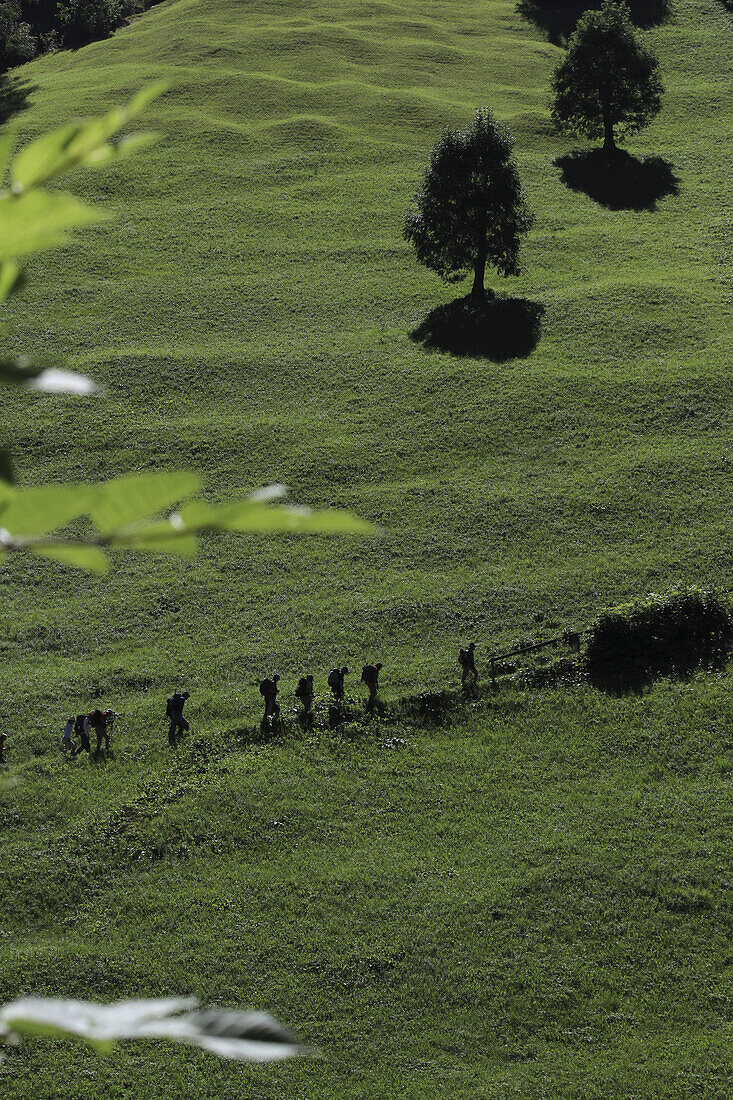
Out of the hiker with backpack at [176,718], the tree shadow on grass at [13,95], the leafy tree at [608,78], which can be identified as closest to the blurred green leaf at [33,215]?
the hiker with backpack at [176,718]

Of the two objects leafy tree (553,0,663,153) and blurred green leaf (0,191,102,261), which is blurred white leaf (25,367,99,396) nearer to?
blurred green leaf (0,191,102,261)

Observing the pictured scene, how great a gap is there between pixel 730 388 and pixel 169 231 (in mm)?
30078

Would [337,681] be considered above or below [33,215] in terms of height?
below

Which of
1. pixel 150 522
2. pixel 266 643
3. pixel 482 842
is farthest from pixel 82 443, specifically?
pixel 150 522

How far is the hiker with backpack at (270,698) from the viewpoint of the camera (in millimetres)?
22422

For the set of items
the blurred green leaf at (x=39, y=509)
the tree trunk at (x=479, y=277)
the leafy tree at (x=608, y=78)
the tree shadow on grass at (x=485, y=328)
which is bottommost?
the tree shadow on grass at (x=485, y=328)

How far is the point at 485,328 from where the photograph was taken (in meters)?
43.0

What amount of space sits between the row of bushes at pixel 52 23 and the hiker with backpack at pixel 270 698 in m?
72.1

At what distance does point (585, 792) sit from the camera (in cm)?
2042

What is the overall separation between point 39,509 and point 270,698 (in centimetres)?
2167

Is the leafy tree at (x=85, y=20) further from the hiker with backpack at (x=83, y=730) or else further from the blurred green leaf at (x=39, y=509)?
the blurred green leaf at (x=39, y=509)

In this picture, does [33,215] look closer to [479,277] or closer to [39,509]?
[39,509]

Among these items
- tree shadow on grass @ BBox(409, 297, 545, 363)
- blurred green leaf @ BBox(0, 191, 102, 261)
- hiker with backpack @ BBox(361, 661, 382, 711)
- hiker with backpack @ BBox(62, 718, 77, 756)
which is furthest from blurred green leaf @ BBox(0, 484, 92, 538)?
tree shadow on grass @ BBox(409, 297, 545, 363)

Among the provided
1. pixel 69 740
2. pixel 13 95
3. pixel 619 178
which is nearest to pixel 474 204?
pixel 619 178
